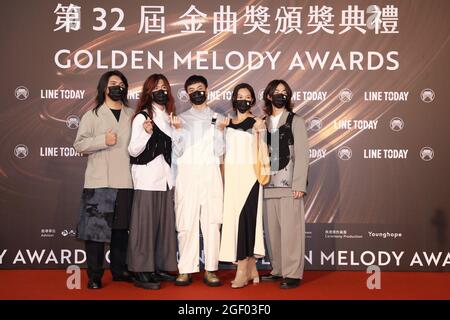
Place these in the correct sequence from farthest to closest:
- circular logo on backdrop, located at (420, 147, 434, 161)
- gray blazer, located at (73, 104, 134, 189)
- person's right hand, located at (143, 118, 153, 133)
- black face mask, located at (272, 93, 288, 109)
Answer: circular logo on backdrop, located at (420, 147, 434, 161) → black face mask, located at (272, 93, 288, 109) → gray blazer, located at (73, 104, 134, 189) → person's right hand, located at (143, 118, 153, 133)

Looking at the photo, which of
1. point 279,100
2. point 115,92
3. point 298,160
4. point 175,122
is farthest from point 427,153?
point 115,92

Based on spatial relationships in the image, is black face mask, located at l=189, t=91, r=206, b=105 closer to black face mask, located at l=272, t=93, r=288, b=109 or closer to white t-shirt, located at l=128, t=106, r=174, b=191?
white t-shirt, located at l=128, t=106, r=174, b=191

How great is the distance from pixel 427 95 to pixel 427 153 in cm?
53

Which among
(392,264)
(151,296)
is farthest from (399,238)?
(151,296)

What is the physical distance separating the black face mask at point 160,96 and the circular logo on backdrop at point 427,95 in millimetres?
2437

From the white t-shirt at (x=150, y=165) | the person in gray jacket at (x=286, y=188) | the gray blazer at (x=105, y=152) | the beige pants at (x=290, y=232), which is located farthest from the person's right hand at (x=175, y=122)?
the beige pants at (x=290, y=232)

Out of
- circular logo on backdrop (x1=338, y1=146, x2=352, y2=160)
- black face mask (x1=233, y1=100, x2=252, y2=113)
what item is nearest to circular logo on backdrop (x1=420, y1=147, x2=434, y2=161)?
circular logo on backdrop (x1=338, y1=146, x2=352, y2=160)

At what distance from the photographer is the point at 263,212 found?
4586mm

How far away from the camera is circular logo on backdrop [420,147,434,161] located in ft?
17.3

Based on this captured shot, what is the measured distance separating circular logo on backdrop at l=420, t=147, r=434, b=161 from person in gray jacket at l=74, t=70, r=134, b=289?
2.68 m

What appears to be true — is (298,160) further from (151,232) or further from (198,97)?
(151,232)
